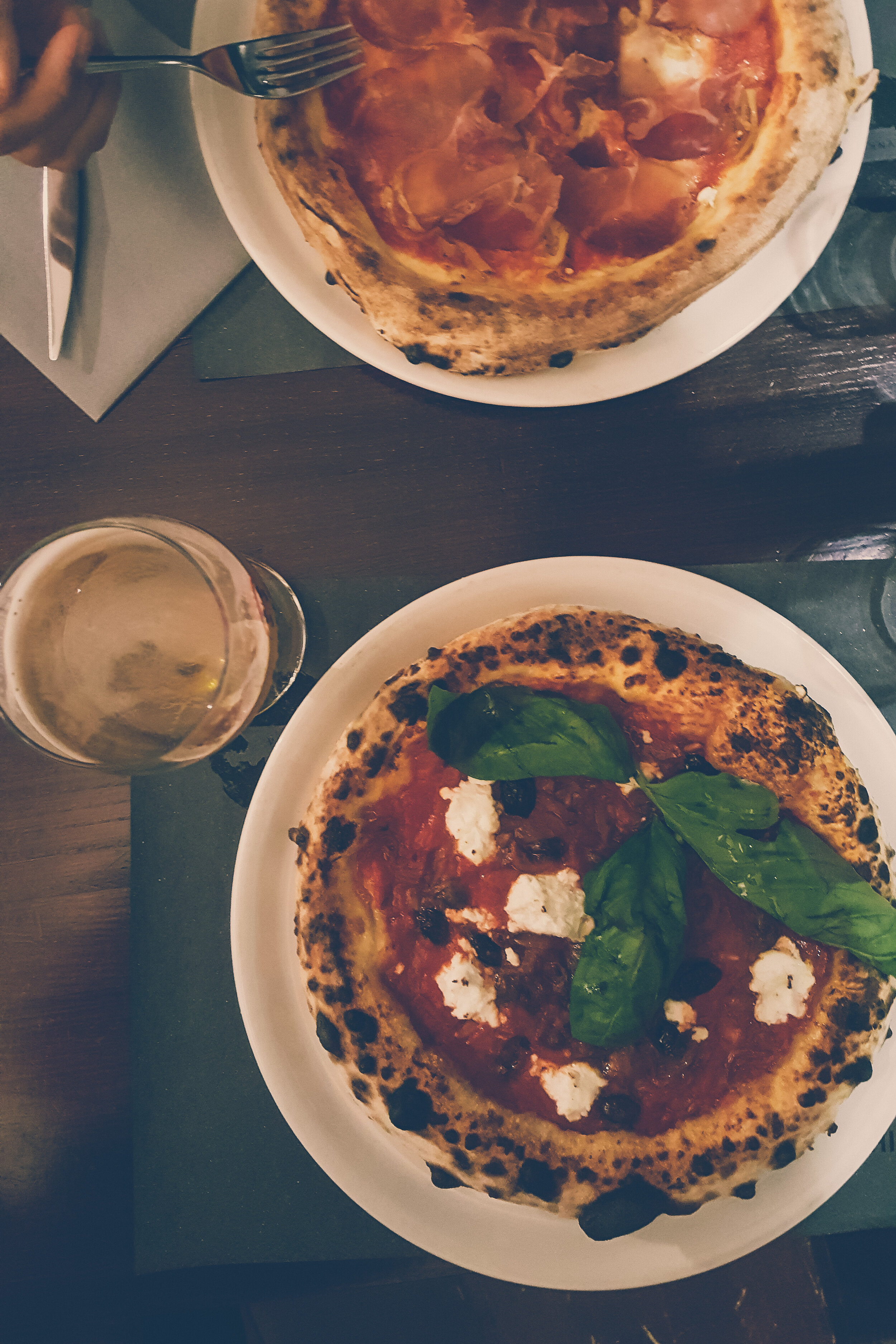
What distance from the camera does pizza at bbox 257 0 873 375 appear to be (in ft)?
3.76

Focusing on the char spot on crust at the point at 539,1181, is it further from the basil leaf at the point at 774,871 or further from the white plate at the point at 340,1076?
the basil leaf at the point at 774,871

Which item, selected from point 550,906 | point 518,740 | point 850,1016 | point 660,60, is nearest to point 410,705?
point 518,740

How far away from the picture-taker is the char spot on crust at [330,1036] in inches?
46.5

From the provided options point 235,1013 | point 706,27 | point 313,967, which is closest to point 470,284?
point 706,27

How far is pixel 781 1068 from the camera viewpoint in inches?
47.4

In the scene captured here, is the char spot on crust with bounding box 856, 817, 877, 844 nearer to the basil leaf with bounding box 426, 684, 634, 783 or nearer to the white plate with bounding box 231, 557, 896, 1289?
the white plate with bounding box 231, 557, 896, 1289

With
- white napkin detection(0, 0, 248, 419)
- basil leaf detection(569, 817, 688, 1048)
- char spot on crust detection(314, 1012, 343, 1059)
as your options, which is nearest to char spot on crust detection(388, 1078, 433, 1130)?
char spot on crust detection(314, 1012, 343, 1059)

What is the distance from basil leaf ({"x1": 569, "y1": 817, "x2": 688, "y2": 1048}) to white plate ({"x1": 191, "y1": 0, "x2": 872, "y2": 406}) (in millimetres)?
772

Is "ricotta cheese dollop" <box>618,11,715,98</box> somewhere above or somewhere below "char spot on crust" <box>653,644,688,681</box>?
above

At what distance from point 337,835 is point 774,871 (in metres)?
0.67

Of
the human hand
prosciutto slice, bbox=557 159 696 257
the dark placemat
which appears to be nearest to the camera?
the human hand

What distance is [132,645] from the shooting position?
1167 millimetres

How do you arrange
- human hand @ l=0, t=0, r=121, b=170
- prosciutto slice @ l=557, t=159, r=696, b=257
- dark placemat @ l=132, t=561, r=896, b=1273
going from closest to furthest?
human hand @ l=0, t=0, r=121, b=170, prosciutto slice @ l=557, t=159, r=696, b=257, dark placemat @ l=132, t=561, r=896, b=1273

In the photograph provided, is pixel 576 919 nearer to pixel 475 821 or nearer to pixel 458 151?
pixel 475 821
